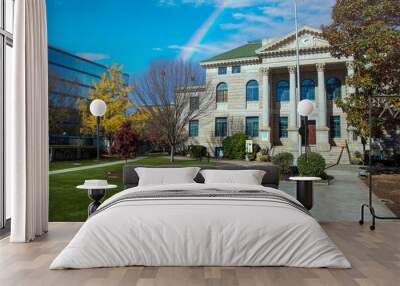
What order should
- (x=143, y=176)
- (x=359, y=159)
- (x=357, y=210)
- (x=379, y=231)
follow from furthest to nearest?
(x=359, y=159) → (x=357, y=210) → (x=143, y=176) → (x=379, y=231)

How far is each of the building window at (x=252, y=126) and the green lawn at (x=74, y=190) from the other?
932 mm

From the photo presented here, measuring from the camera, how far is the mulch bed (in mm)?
5309

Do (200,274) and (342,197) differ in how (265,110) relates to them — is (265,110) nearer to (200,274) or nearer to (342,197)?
(342,197)

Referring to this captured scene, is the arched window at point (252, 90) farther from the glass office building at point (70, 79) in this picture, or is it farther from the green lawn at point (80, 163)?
the glass office building at point (70, 79)

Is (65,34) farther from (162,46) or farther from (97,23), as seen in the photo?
(162,46)

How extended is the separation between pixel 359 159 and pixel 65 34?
18.8ft

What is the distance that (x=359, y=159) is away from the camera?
564 centimetres

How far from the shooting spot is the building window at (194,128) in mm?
6344

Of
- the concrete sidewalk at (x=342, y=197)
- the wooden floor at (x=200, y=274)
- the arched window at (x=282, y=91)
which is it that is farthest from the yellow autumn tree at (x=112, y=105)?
the wooden floor at (x=200, y=274)

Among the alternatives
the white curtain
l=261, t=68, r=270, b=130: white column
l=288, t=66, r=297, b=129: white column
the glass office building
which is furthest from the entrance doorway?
the white curtain

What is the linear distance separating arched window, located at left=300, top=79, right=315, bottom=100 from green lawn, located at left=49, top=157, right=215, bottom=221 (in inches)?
78.8

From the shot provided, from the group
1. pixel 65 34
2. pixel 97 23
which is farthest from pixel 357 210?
pixel 65 34

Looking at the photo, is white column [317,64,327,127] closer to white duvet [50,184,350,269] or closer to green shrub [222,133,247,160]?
green shrub [222,133,247,160]

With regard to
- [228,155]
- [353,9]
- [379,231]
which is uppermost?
[353,9]
